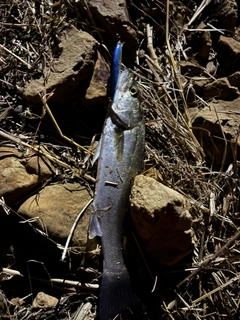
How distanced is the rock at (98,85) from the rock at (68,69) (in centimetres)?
5

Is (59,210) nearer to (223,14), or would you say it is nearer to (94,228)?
(94,228)

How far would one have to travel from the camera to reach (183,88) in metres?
3.43

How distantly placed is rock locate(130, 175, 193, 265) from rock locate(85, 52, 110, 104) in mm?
576

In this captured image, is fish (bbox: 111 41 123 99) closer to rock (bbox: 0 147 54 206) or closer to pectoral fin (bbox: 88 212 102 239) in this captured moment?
rock (bbox: 0 147 54 206)

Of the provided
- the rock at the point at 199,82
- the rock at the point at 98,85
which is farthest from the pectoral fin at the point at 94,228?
the rock at the point at 199,82

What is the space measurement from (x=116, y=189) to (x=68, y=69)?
0.77 metres

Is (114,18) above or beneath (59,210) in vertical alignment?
above

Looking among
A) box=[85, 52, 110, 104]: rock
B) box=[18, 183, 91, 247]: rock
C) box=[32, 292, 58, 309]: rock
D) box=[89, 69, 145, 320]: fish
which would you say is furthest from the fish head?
box=[32, 292, 58, 309]: rock

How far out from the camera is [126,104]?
3041 millimetres

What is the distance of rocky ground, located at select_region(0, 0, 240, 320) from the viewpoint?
9.75 ft

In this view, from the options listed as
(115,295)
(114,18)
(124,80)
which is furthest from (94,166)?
(114,18)

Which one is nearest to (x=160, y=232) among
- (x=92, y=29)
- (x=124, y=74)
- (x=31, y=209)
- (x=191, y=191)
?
(x=191, y=191)

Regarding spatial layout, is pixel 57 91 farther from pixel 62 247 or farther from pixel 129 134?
pixel 62 247

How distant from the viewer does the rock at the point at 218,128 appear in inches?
129
